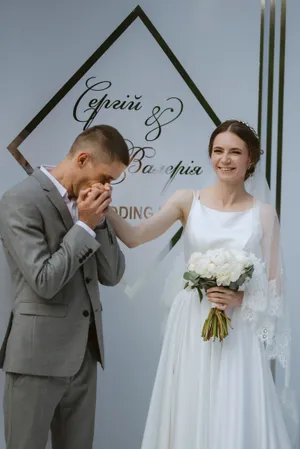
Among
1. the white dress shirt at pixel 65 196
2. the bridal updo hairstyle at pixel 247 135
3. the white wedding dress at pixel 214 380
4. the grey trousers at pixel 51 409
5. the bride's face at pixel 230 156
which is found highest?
the bridal updo hairstyle at pixel 247 135

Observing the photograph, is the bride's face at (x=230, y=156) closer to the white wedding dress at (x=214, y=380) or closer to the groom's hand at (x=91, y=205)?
the white wedding dress at (x=214, y=380)

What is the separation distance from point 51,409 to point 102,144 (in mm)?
1128

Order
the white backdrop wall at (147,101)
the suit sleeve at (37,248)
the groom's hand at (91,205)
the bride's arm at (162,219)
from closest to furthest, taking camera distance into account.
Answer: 1. the suit sleeve at (37,248)
2. the groom's hand at (91,205)
3. the bride's arm at (162,219)
4. the white backdrop wall at (147,101)

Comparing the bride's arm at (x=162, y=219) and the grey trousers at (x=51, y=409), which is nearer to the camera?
the grey trousers at (x=51, y=409)

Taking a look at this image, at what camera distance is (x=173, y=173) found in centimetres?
386

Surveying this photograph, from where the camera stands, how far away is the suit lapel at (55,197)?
2559 millimetres

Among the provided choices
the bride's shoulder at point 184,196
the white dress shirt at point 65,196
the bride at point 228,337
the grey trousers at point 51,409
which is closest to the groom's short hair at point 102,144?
the white dress shirt at point 65,196

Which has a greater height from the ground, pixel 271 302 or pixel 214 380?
pixel 271 302

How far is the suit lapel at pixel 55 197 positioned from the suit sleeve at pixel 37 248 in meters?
0.09

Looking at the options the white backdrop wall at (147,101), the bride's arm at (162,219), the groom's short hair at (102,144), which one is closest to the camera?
the groom's short hair at (102,144)

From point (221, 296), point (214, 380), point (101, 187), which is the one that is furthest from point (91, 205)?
point (214, 380)

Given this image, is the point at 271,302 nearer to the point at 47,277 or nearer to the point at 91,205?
the point at 91,205

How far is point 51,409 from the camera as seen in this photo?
102 inches

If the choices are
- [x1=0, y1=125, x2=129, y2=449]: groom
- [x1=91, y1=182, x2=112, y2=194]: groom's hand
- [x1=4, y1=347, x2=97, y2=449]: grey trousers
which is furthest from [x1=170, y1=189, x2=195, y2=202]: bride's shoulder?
[x1=4, y1=347, x2=97, y2=449]: grey trousers
